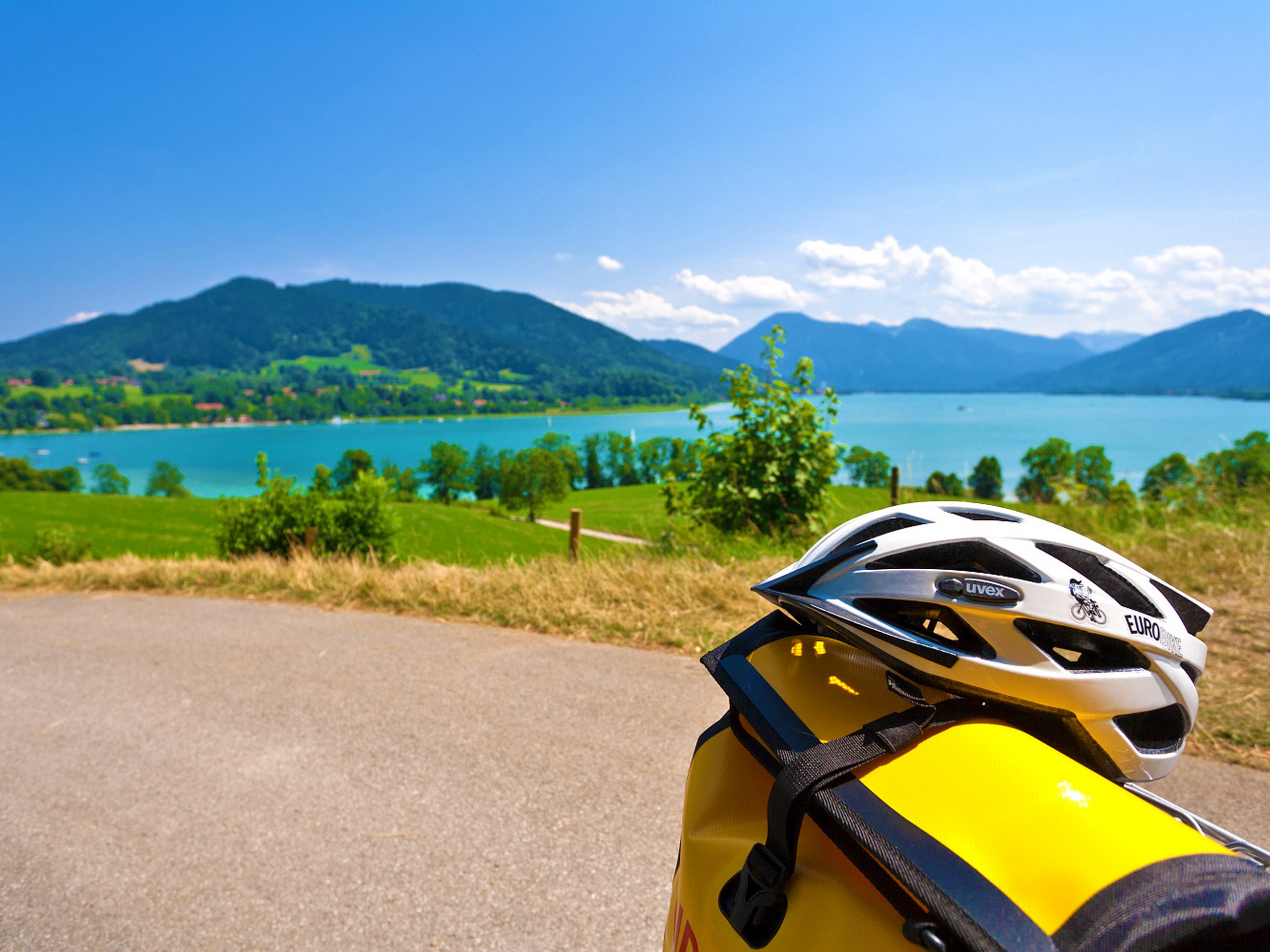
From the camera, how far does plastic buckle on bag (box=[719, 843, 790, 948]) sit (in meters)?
0.94

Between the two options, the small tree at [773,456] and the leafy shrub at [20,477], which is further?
the leafy shrub at [20,477]

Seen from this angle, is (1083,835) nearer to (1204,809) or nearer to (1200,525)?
(1204,809)

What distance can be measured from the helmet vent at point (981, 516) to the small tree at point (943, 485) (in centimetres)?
3133

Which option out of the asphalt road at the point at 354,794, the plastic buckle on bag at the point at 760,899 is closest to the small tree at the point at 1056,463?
the asphalt road at the point at 354,794

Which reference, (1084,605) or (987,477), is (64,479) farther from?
(1084,605)

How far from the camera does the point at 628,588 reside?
5598mm

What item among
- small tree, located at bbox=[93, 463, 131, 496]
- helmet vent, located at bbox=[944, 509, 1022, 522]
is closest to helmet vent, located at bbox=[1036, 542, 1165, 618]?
helmet vent, located at bbox=[944, 509, 1022, 522]

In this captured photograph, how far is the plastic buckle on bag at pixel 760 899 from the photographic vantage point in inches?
36.8

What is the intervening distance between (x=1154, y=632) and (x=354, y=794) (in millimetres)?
3080

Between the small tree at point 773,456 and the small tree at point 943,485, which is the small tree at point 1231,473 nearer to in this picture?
the small tree at point 773,456

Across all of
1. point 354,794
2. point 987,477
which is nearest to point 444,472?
point 987,477

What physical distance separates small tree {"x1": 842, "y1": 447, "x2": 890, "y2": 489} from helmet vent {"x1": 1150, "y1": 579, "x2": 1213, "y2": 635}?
163 feet

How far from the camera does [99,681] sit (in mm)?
4391

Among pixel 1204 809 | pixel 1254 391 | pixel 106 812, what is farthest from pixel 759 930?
pixel 1254 391
